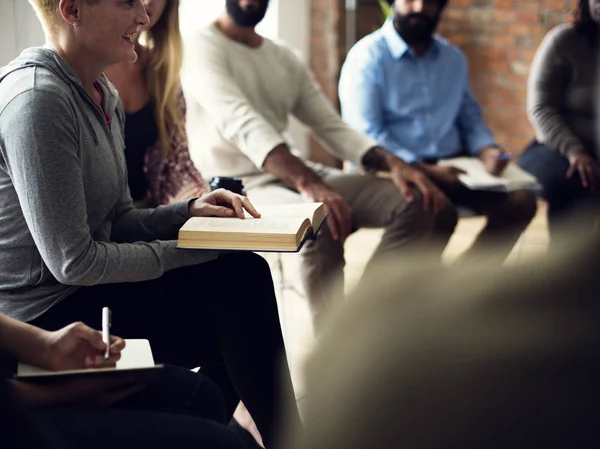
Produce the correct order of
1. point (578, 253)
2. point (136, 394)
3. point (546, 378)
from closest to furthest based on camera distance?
point (546, 378), point (578, 253), point (136, 394)

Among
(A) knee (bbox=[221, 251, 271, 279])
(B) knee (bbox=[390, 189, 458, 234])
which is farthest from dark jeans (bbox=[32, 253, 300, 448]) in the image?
(B) knee (bbox=[390, 189, 458, 234])

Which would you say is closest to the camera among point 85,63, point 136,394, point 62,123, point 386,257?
point 136,394

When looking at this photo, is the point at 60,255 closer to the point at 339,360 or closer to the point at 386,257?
the point at 339,360

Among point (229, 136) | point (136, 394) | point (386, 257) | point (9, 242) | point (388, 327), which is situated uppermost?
point (388, 327)

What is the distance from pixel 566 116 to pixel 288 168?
1393 mm

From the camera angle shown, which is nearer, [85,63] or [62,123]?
[62,123]

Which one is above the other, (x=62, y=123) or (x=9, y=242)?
(x=62, y=123)

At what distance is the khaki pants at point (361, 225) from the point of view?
259cm

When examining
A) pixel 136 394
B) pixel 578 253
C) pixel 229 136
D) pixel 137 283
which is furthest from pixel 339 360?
pixel 229 136

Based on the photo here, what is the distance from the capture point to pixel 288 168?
2.47m

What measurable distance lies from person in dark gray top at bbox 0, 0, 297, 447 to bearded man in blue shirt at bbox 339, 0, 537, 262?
64.6 inches

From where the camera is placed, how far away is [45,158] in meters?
1.19

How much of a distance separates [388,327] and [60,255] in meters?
0.82

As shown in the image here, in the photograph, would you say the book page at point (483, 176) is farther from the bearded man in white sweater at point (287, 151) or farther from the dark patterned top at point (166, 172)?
the dark patterned top at point (166, 172)
